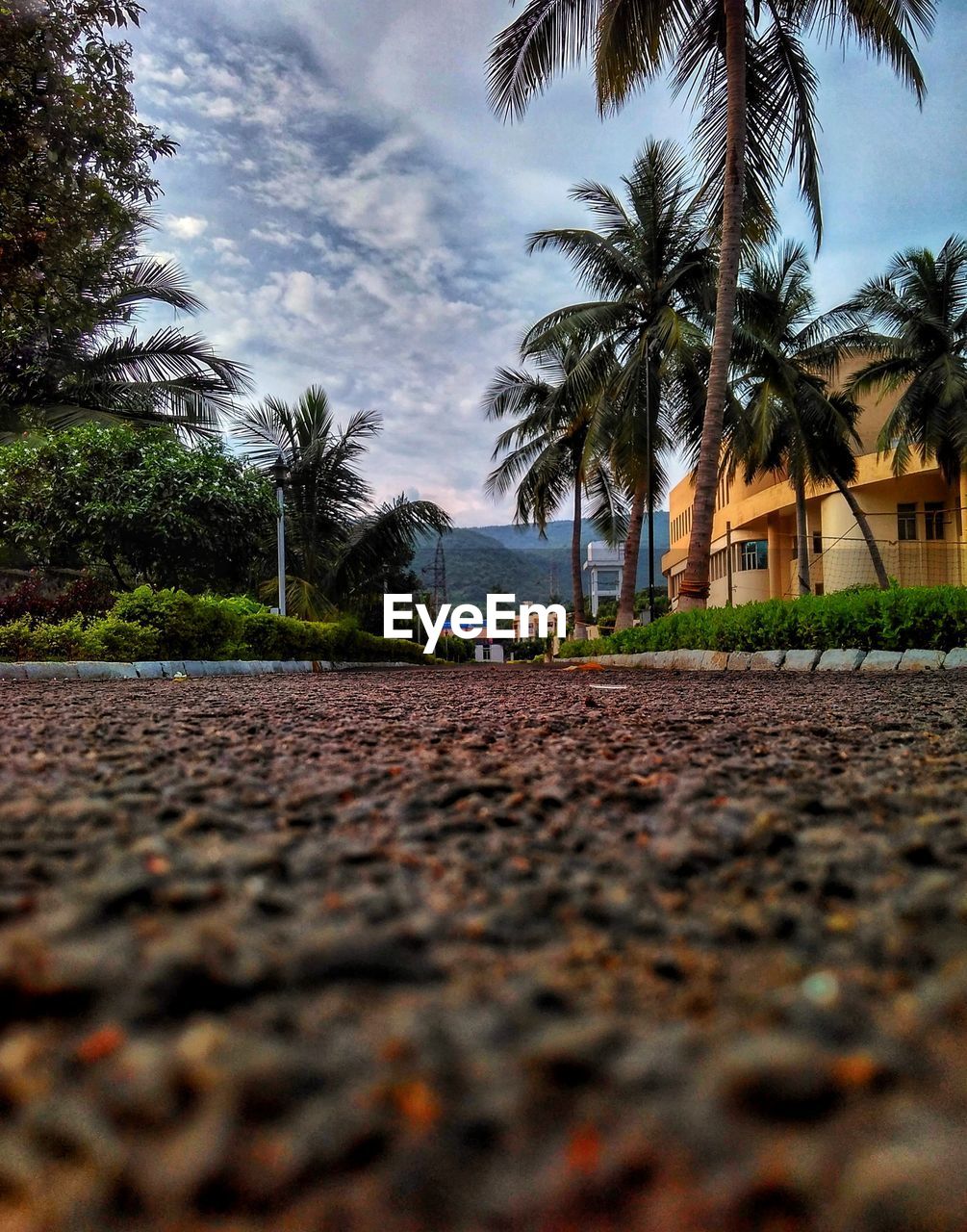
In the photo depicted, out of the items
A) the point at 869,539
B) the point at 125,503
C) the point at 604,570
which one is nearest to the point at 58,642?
the point at 125,503

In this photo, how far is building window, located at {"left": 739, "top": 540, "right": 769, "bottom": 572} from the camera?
23.9 m

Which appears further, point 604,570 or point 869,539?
point 604,570

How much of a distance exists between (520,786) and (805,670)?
557cm

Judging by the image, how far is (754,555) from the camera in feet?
79.5

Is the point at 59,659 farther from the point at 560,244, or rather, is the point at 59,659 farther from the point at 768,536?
the point at 768,536

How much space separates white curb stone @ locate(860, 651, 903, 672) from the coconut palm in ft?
25.4

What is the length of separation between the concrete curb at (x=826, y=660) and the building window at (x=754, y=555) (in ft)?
56.7

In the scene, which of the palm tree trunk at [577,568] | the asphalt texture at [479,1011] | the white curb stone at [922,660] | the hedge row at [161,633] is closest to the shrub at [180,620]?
the hedge row at [161,633]

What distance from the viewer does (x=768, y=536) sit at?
23.9 m

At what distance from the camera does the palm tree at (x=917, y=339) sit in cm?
1733

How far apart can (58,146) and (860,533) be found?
19.7m

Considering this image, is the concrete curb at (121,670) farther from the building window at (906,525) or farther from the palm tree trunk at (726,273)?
the building window at (906,525)

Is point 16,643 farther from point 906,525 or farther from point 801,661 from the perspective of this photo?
point 906,525

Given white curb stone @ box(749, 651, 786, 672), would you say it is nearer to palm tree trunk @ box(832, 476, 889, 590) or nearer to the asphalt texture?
the asphalt texture
